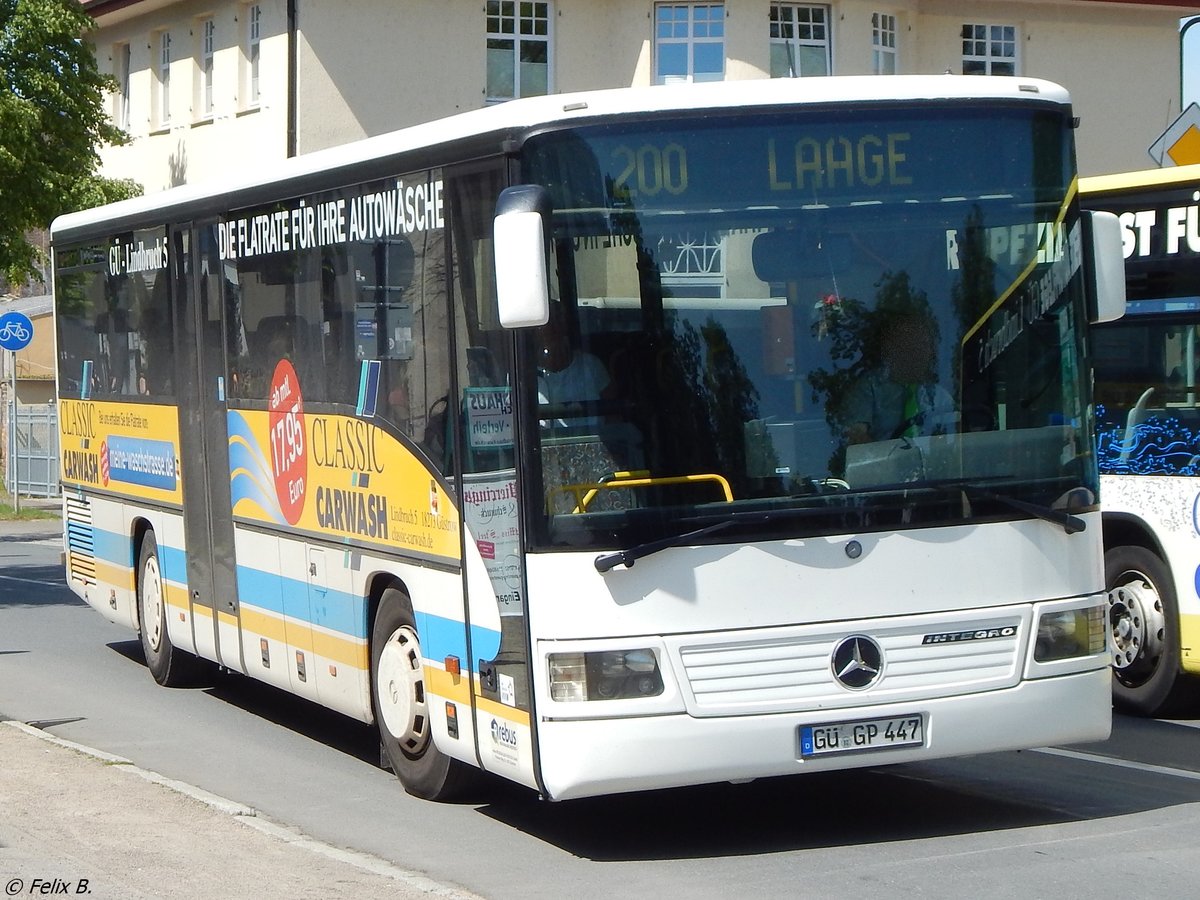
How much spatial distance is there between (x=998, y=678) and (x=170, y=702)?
645 centimetres

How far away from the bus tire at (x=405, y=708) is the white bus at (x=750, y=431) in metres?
0.31

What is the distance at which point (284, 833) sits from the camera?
793 cm

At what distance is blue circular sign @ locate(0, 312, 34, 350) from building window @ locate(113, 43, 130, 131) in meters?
12.4

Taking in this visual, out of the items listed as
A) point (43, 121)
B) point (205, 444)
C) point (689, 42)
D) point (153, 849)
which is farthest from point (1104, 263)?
point (689, 42)

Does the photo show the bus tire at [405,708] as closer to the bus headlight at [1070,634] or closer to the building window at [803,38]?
the bus headlight at [1070,634]

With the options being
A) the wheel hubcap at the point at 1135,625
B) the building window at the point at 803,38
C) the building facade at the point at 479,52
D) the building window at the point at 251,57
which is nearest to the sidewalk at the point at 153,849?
the wheel hubcap at the point at 1135,625

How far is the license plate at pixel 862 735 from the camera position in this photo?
745 centimetres

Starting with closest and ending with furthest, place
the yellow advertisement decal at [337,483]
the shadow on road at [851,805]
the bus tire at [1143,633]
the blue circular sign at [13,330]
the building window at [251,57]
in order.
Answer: the shadow on road at [851,805] < the yellow advertisement decal at [337,483] < the bus tire at [1143,633] < the blue circular sign at [13,330] < the building window at [251,57]

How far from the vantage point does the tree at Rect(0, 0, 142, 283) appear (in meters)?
28.2

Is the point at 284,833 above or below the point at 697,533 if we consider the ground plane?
below

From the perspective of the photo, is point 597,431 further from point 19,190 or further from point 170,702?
point 19,190

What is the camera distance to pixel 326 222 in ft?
31.9

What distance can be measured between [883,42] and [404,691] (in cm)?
2833

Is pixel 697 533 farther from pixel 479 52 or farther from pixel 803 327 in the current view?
pixel 479 52
